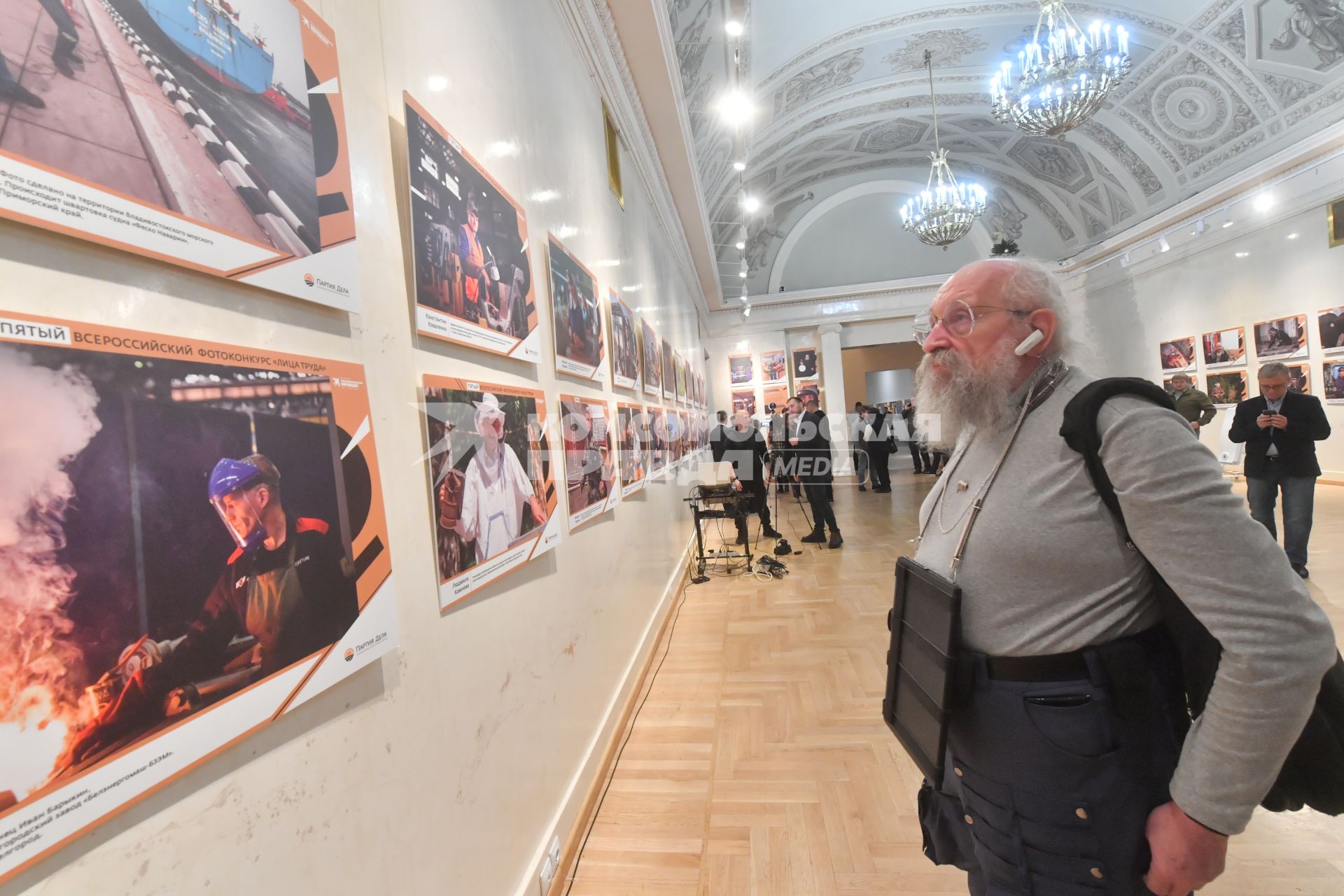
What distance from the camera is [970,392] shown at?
118 cm

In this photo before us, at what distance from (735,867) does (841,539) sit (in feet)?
16.6

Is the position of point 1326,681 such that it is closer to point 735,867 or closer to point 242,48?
point 735,867

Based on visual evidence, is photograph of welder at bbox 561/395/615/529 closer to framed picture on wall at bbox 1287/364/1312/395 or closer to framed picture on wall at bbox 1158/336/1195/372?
framed picture on wall at bbox 1287/364/1312/395

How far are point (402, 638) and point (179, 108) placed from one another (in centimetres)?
94

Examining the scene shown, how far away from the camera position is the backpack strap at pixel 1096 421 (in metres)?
0.93

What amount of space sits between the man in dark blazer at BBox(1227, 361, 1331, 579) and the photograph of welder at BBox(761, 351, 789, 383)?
32.0 feet

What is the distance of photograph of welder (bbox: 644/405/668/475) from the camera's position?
160 inches

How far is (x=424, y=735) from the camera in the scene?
1.16 meters

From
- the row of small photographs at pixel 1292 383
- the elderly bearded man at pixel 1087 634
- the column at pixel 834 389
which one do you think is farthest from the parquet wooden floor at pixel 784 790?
the column at pixel 834 389

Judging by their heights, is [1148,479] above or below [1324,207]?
below

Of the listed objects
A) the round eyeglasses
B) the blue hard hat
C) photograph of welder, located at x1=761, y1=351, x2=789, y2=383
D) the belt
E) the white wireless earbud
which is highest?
photograph of welder, located at x1=761, y1=351, x2=789, y2=383

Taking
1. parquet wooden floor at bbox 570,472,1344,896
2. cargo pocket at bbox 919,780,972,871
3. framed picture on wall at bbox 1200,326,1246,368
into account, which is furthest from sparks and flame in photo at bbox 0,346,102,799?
framed picture on wall at bbox 1200,326,1246,368

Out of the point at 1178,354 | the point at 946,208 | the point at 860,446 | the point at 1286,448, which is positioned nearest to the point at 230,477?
the point at 1286,448

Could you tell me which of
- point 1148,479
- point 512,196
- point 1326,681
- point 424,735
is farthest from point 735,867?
point 512,196
